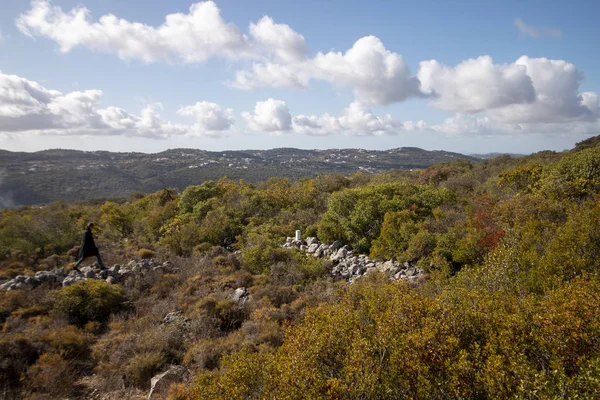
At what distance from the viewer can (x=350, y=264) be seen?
11984 millimetres

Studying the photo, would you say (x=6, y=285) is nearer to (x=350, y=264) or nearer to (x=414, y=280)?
(x=350, y=264)

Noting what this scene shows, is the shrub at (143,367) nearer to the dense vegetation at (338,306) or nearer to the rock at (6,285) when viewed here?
the dense vegetation at (338,306)

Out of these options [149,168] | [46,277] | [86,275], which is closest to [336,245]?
[86,275]

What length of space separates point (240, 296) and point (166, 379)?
3753 millimetres

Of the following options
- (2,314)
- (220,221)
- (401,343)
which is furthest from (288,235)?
(401,343)

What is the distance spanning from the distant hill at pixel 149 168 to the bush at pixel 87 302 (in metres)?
31.9

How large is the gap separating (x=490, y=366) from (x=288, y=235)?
12769 mm

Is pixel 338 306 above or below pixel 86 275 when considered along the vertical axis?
above

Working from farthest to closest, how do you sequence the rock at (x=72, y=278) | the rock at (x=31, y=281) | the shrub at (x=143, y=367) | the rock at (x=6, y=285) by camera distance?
the rock at (x=72, y=278), the rock at (x=31, y=281), the rock at (x=6, y=285), the shrub at (x=143, y=367)

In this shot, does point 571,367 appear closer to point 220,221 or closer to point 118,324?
point 118,324

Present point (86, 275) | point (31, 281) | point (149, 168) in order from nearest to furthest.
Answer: point (31, 281) < point (86, 275) < point (149, 168)

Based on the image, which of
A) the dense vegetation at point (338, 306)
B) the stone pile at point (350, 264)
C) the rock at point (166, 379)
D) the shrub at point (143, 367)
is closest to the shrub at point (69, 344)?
the dense vegetation at point (338, 306)

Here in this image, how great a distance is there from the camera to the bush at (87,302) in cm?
895

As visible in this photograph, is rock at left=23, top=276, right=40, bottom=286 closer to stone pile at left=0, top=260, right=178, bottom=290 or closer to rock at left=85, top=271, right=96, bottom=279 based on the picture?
stone pile at left=0, top=260, right=178, bottom=290
